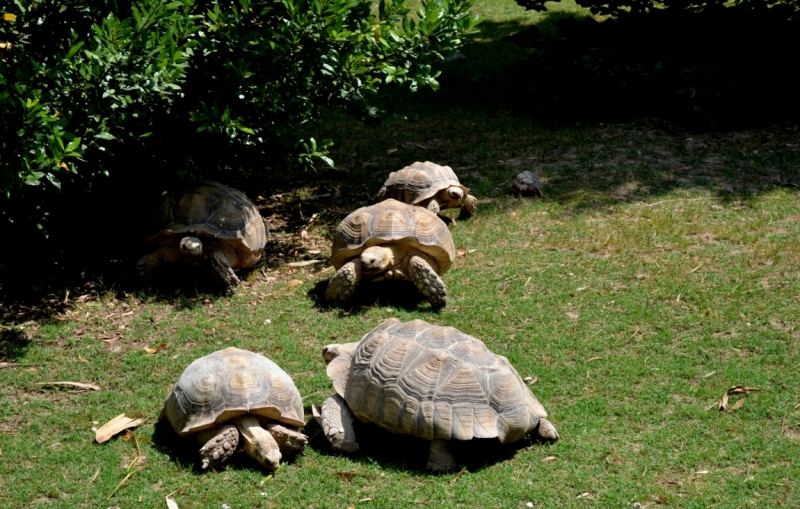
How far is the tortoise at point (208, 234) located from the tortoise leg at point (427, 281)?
1371mm

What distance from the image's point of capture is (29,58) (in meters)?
5.77

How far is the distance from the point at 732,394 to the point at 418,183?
→ 12.1 ft

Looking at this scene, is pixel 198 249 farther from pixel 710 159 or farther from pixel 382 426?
pixel 710 159

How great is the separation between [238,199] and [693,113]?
19.9ft

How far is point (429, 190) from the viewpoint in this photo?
803 cm

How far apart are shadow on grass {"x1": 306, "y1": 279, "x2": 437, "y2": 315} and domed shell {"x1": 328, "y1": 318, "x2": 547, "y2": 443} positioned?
165 centimetres

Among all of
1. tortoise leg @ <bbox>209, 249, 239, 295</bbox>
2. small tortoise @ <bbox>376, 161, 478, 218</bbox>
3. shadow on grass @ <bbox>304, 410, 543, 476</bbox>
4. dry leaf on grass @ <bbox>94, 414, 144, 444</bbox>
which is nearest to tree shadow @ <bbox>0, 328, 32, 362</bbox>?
dry leaf on grass @ <bbox>94, 414, 144, 444</bbox>

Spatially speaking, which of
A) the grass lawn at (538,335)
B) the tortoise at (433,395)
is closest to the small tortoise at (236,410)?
the grass lawn at (538,335)

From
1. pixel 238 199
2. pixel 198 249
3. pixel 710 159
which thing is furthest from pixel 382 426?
pixel 710 159

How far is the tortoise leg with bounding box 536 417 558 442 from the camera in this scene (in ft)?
15.7

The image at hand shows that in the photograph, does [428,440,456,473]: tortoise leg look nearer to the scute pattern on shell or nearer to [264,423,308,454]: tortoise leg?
[264,423,308,454]: tortoise leg

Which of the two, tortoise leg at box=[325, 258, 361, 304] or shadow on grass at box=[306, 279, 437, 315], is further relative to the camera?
shadow on grass at box=[306, 279, 437, 315]

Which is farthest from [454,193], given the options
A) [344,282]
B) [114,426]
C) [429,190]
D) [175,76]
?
[114,426]

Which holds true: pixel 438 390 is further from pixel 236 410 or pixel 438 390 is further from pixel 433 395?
pixel 236 410
